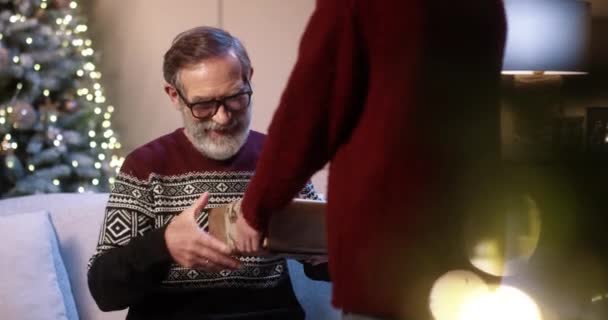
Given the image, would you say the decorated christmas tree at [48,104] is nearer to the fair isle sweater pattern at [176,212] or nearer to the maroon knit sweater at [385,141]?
the fair isle sweater pattern at [176,212]

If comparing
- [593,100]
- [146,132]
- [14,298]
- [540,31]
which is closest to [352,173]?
[14,298]

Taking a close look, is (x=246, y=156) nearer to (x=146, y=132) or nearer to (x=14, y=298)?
(x=14, y=298)

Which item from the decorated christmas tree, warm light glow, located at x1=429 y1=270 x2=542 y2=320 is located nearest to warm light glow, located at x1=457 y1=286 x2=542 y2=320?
warm light glow, located at x1=429 y1=270 x2=542 y2=320

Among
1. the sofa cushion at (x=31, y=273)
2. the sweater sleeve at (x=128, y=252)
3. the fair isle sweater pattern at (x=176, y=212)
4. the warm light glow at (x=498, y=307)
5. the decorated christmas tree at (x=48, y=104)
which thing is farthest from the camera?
the decorated christmas tree at (x=48, y=104)

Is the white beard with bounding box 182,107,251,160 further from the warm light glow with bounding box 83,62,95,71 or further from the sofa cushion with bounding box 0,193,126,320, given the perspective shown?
the warm light glow with bounding box 83,62,95,71

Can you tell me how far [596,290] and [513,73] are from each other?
2.44 ft

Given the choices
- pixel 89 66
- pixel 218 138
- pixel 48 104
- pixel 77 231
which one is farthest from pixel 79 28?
pixel 218 138

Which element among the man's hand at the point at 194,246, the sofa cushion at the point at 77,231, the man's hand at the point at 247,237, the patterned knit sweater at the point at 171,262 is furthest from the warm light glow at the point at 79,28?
the man's hand at the point at 247,237

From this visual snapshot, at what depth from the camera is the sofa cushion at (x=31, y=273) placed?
168 cm

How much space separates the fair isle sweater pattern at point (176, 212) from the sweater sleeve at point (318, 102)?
552mm

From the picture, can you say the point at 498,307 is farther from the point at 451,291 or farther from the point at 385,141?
the point at 385,141

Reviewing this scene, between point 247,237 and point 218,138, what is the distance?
1.56 ft

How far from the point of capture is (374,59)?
798mm

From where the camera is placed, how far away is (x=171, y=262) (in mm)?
1275
